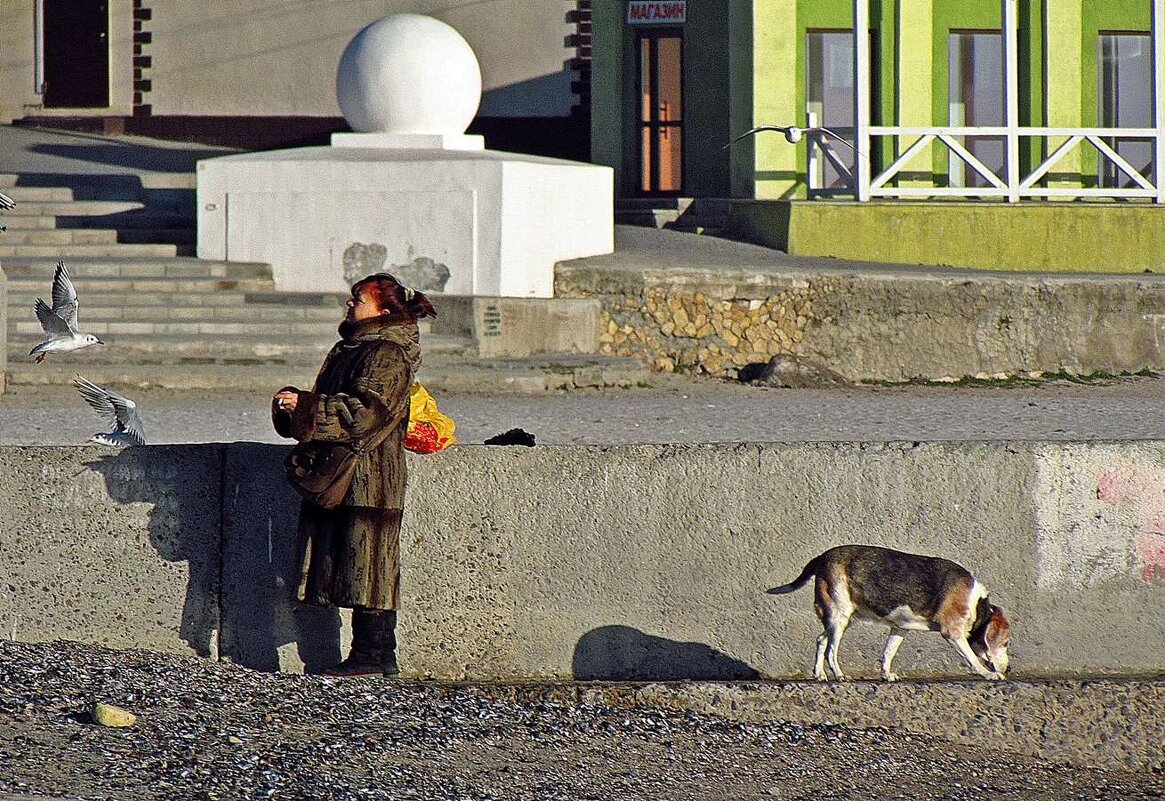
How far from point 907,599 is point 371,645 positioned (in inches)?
76.7

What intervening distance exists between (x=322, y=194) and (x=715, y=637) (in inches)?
334

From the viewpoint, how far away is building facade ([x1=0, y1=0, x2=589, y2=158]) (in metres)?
23.7

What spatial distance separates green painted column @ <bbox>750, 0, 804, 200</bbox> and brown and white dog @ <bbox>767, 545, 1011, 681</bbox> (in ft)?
45.5

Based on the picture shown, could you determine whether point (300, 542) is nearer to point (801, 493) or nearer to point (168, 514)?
point (168, 514)

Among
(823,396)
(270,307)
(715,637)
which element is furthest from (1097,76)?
(715,637)

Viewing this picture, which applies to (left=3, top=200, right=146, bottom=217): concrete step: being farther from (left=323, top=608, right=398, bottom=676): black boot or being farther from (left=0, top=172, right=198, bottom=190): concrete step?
(left=323, top=608, right=398, bottom=676): black boot

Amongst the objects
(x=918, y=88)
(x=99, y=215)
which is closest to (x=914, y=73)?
(x=918, y=88)

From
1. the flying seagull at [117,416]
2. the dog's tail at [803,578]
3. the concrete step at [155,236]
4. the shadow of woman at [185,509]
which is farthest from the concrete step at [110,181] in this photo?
the dog's tail at [803,578]

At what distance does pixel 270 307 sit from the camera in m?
13.9

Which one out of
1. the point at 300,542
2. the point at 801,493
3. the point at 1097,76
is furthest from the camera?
the point at 1097,76

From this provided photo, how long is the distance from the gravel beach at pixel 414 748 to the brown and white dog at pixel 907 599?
1.29 feet

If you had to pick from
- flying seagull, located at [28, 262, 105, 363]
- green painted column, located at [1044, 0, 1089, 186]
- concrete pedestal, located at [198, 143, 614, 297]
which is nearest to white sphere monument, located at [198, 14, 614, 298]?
concrete pedestal, located at [198, 143, 614, 297]

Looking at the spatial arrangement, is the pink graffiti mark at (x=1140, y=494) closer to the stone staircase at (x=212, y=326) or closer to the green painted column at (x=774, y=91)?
the stone staircase at (x=212, y=326)

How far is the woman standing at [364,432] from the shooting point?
595 centimetres
